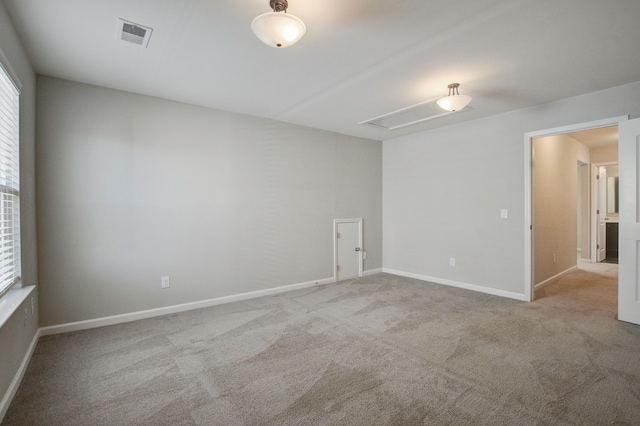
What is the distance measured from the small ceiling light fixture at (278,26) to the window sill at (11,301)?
7.16ft

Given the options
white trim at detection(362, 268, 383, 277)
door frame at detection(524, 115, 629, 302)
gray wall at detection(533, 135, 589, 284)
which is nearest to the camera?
door frame at detection(524, 115, 629, 302)

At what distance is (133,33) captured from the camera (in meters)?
2.15

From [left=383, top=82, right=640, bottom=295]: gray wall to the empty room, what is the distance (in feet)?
0.10

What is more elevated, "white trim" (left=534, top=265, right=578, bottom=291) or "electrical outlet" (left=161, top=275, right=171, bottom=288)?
"electrical outlet" (left=161, top=275, right=171, bottom=288)

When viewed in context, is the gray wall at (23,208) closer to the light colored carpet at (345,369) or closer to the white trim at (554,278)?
the light colored carpet at (345,369)

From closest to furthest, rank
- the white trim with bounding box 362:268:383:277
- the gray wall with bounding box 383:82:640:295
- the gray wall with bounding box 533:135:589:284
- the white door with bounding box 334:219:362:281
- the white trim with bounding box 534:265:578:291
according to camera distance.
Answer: the gray wall with bounding box 383:82:640:295
the gray wall with bounding box 533:135:589:284
the white trim with bounding box 534:265:578:291
the white door with bounding box 334:219:362:281
the white trim with bounding box 362:268:383:277

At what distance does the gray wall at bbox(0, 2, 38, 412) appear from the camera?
71.5 inches

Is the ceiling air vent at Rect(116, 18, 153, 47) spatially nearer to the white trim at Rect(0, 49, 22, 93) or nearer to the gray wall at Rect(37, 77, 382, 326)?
the white trim at Rect(0, 49, 22, 93)

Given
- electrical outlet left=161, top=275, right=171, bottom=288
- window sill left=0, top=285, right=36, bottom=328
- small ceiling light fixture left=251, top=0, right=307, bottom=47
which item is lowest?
electrical outlet left=161, top=275, right=171, bottom=288

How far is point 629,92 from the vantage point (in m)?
2.99

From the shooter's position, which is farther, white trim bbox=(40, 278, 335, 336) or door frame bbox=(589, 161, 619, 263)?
door frame bbox=(589, 161, 619, 263)

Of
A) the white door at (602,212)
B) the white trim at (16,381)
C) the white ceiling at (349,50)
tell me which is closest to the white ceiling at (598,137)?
the white door at (602,212)

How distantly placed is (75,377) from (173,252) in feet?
4.86

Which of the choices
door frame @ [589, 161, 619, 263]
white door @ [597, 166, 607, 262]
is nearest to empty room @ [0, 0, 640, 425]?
door frame @ [589, 161, 619, 263]
